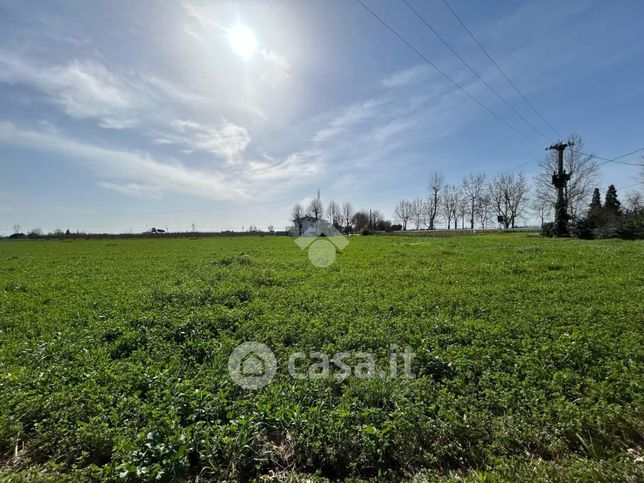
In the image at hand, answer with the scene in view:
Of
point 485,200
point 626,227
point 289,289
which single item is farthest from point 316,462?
point 485,200

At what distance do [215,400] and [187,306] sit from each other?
13.7 ft

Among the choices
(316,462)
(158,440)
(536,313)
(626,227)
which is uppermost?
(626,227)

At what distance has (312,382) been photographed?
3658mm

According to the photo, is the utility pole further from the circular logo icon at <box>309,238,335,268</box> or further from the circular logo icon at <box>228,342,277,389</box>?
the circular logo icon at <box>228,342,277,389</box>

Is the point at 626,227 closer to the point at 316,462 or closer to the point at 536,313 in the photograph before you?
the point at 536,313

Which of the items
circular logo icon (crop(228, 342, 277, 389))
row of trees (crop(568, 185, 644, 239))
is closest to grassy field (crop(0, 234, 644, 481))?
circular logo icon (crop(228, 342, 277, 389))

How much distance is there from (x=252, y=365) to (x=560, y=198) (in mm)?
41805

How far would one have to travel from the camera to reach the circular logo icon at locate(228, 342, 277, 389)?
3.72 metres

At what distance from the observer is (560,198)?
34.0 m

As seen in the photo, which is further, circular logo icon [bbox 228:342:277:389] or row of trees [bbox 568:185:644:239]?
row of trees [bbox 568:185:644:239]

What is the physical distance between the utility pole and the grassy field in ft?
107

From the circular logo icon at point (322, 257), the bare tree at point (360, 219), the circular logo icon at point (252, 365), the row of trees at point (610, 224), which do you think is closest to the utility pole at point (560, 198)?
the row of trees at point (610, 224)

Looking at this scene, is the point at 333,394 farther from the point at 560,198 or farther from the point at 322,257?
the point at 560,198

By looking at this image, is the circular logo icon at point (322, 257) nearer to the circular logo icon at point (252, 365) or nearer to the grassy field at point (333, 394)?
the grassy field at point (333, 394)
